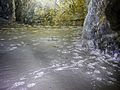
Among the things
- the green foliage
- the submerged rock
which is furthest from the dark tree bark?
the submerged rock

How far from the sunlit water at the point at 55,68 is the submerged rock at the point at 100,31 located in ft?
0.93

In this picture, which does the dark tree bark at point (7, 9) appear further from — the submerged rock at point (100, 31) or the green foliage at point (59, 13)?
the submerged rock at point (100, 31)

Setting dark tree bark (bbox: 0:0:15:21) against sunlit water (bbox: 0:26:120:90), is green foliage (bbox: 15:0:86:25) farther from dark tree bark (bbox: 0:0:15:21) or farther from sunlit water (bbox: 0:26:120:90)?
sunlit water (bbox: 0:26:120:90)

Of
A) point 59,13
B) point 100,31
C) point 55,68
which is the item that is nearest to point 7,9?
point 59,13

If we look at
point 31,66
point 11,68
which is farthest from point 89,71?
point 11,68

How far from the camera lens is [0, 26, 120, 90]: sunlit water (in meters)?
3.41

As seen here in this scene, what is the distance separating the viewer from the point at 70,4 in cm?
1116

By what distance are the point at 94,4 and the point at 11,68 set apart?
3.43 m

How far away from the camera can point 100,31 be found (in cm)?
573

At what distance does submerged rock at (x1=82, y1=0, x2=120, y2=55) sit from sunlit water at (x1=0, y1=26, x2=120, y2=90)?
11.1 inches

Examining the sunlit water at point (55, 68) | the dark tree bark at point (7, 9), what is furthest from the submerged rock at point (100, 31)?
the dark tree bark at point (7, 9)

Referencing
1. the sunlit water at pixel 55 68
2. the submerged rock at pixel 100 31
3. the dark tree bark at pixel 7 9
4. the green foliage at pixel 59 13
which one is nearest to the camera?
the sunlit water at pixel 55 68

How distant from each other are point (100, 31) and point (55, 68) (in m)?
2.18

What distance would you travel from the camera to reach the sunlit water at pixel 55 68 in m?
3.41
